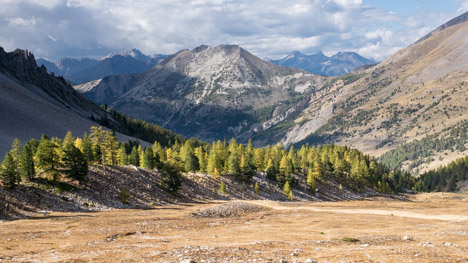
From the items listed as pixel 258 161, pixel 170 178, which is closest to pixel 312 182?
pixel 258 161

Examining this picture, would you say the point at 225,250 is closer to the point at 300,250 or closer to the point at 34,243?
the point at 300,250

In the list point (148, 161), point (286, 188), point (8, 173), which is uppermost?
point (8, 173)

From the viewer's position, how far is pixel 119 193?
6184 cm

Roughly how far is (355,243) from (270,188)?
7945cm

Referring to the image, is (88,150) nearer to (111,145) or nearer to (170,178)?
(111,145)

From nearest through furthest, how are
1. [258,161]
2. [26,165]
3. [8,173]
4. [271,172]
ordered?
[8,173] < [26,165] < [271,172] < [258,161]

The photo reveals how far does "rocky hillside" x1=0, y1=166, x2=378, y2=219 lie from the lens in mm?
47072

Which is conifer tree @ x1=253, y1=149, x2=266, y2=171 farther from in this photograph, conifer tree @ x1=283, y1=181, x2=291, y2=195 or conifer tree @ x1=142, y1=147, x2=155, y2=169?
conifer tree @ x1=142, y1=147, x2=155, y2=169

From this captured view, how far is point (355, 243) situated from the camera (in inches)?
1001

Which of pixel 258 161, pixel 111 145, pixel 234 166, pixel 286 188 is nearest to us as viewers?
pixel 111 145

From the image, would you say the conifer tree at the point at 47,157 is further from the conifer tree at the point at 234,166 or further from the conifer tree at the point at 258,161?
the conifer tree at the point at 258,161

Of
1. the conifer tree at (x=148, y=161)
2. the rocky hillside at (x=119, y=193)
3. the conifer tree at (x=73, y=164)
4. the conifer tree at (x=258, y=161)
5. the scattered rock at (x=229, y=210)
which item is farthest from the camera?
the conifer tree at (x=258, y=161)

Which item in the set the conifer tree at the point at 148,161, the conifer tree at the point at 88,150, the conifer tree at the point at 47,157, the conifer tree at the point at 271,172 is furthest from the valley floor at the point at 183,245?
→ the conifer tree at the point at 271,172

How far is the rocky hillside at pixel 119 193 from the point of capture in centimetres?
4707
